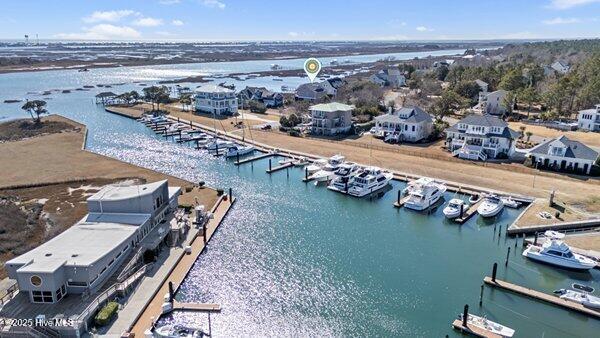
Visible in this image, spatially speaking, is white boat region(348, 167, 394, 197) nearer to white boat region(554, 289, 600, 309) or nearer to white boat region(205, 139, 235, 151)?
white boat region(554, 289, 600, 309)

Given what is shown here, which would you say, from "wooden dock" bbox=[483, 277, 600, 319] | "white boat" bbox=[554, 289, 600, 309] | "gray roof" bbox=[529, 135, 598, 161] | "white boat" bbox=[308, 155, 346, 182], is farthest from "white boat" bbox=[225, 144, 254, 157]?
"white boat" bbox=[554, 289, 600, 309]

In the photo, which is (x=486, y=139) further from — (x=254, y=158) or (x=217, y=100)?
(x=217, y=100)

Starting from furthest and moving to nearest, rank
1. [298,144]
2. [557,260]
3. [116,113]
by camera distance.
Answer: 1. [116,113]
2. [298,144]
3. [557,260]

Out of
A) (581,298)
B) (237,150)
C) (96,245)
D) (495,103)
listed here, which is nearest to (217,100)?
(237,150)

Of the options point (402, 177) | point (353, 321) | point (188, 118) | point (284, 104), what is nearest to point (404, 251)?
point (353, 321)

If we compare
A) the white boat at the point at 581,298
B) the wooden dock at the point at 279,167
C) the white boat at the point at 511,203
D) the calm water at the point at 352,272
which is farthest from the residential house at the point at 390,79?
the white boat at the point at 581,298

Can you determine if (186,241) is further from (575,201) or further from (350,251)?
(575,201)

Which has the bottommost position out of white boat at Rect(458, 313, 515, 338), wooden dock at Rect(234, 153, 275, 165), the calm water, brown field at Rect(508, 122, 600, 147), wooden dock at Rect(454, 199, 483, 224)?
the calm water
